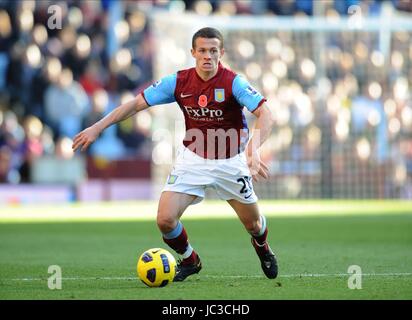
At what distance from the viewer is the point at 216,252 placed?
13242mm

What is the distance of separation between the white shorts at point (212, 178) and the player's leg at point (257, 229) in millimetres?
86

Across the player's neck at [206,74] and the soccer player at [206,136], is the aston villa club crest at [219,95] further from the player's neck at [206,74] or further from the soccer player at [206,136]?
the player's neck at [206,74]

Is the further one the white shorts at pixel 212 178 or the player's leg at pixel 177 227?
the white shorts at pixel 212 178

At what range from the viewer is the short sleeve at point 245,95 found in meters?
9.72

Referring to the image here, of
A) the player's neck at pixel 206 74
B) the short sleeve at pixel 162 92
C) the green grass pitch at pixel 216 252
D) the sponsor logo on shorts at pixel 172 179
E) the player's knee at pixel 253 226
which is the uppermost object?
the player's neck at pixel 206 74

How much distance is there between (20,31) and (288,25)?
23.0ft

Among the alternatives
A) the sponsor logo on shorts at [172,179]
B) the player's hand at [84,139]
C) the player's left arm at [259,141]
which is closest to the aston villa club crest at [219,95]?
the player's left arm at [259,141]

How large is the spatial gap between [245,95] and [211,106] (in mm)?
345

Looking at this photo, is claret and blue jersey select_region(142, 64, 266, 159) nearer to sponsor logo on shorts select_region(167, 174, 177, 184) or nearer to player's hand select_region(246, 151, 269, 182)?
sponsor logo on shorts select_region(167, 174, 177, 184)

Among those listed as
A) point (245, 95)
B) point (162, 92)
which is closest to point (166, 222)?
point (162, 92)

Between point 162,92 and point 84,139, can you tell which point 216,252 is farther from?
point 84,139

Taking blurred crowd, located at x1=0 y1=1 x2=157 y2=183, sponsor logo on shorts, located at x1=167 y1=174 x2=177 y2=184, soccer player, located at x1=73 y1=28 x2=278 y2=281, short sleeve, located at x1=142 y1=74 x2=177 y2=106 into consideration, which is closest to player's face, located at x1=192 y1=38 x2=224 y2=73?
soccer player, located at x1=73 y1=28 x2=278 y2=281

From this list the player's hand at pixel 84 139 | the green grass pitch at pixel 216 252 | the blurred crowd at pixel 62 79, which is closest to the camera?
the green grass pitch at pixel 216 252

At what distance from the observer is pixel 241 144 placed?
1004 centimetres
